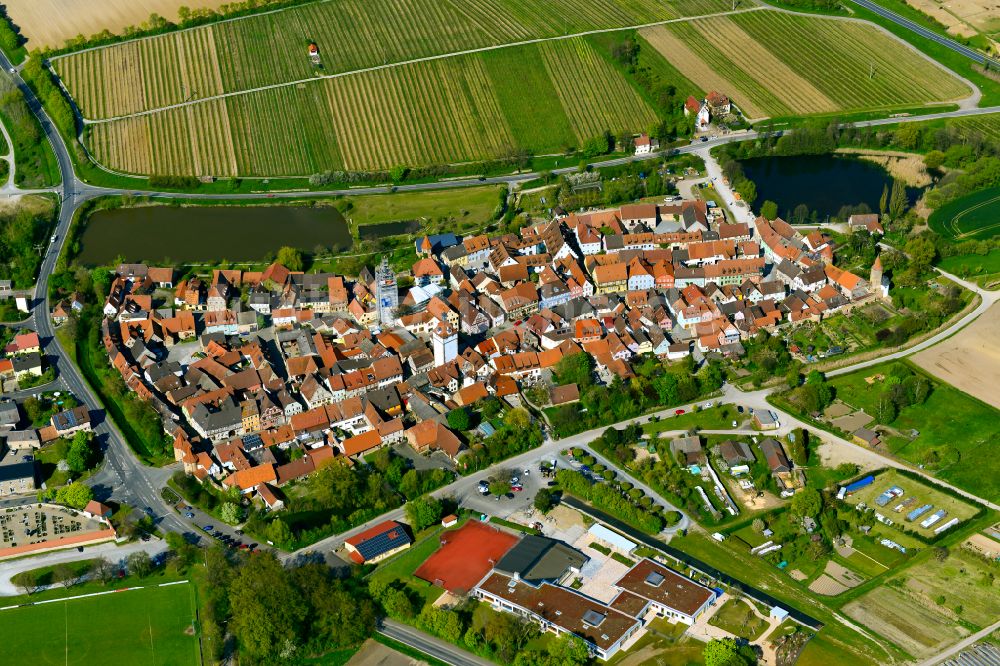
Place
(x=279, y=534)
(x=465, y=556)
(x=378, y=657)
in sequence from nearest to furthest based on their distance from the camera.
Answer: (x=378, y=657), (x=465, y=556), (x=279, y=534)

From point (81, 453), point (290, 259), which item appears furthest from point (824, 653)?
point (290, 259)

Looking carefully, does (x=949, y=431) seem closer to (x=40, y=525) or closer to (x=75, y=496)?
(x=75, y=496)

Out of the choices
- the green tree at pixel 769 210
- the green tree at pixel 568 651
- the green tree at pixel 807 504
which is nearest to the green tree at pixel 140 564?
the green tree at pixel 568 651

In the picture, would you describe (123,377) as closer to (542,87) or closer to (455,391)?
(455,391)

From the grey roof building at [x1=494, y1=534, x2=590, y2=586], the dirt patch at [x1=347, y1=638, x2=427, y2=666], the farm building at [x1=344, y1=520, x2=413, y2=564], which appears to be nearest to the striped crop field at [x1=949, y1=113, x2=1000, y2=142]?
the grey roof building at [x1=494, y1=534, x2=590, y2=586]

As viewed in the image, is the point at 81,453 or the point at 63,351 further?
the point at 63,351

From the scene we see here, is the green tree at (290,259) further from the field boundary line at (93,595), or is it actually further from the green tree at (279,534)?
the field boundary line at (93,595)

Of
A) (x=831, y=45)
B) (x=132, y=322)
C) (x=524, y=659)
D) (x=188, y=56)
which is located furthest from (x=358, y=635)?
(x=831, y=45)
